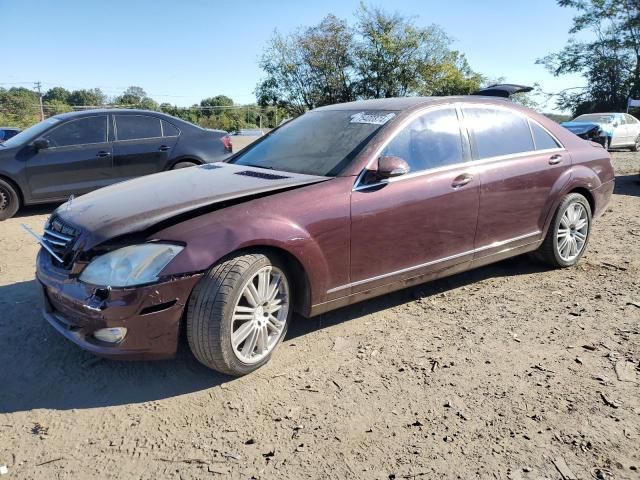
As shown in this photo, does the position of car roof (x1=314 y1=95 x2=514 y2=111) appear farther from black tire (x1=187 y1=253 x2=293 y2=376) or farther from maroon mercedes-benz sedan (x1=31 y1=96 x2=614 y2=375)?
black tire (x1=187 y1=253 x2=293 y2=376)


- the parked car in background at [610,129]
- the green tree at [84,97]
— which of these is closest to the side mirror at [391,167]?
the parked car in background at [610,129]

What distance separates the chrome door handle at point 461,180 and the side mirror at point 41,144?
6148mm

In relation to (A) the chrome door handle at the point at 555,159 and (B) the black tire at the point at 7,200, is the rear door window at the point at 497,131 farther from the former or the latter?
(B) the black tire at the point at 7,200

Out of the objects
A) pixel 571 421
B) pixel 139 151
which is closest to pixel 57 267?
pixel 571 421

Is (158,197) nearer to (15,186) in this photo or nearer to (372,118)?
(372,118)

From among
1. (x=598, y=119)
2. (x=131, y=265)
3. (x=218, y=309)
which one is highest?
(x=598, y=119)

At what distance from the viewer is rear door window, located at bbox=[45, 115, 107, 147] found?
7496mm

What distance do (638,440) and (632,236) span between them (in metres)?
4.36

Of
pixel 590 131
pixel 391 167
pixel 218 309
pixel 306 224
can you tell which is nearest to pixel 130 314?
pixel 218 309

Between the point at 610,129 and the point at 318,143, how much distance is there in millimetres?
17068

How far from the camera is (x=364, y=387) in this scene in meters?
2.94

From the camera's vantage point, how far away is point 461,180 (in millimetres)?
3879

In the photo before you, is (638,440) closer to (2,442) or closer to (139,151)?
(2,442)

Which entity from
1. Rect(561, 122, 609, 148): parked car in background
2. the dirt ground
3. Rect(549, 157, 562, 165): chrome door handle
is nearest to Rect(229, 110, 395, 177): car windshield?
the dirt ground
